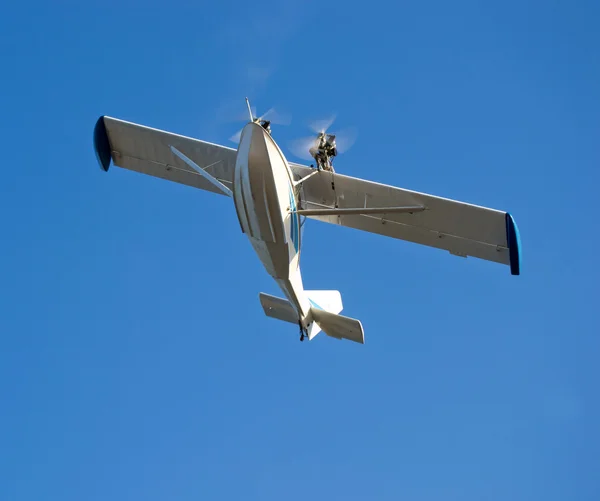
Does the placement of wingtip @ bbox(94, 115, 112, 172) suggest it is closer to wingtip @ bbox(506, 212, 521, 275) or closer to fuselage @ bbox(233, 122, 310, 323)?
fuselage @ bbox(233, 122, 310, 323)

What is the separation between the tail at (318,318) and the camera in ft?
82.0

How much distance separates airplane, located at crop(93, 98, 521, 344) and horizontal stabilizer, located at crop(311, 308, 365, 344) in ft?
0.10

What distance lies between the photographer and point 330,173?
23953 mm

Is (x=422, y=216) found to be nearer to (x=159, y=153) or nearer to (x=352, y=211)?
(x=352, y=211)

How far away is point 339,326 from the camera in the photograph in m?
25.2

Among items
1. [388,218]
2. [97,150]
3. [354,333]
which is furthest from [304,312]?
[97,150]

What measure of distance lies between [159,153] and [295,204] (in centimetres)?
595

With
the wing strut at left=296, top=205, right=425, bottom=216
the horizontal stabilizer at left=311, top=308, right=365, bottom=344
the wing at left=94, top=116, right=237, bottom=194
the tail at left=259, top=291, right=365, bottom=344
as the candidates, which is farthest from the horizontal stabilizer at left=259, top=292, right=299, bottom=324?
the wing strut at left=296, top=205, right=425, bottom=216

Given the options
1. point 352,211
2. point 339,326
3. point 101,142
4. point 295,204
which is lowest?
point 339,326

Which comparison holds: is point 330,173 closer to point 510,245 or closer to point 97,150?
point 510,245

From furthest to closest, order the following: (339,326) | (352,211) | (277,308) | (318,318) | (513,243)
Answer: (277,308) → (318,318) → (339,326) → (513,243) → (352,211)

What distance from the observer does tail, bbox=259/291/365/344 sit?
82.0 ft

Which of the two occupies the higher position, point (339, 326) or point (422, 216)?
point (422, 216)

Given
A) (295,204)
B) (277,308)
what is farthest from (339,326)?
(295,204)
